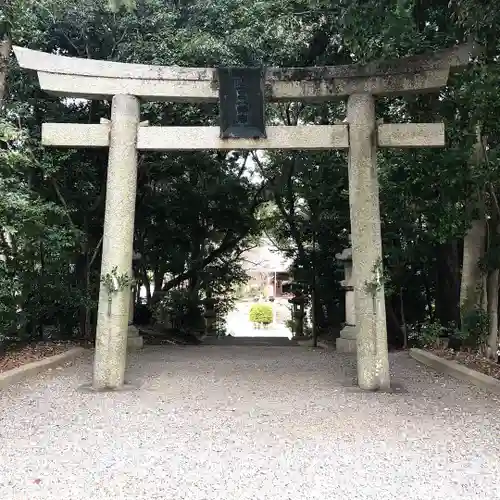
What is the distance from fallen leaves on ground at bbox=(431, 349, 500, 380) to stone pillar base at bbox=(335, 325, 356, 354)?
179 cm

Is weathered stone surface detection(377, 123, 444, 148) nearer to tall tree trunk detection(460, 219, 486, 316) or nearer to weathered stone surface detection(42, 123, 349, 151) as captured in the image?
weathered stone surface detection(42, 123, 349, 151)

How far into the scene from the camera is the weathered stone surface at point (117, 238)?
17.8 ft

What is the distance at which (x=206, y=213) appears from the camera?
1230cm

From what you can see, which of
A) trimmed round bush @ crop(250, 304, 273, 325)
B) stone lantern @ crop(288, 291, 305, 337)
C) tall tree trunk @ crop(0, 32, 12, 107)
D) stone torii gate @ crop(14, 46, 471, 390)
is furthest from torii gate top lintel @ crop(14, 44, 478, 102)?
trimmed round bush @ crop(250, 304, 273, 325)

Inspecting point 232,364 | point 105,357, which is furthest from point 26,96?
point 232,364

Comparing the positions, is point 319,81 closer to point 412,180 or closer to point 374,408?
point 412,180

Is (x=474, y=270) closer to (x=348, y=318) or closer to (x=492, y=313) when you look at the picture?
(x=492, y=313)

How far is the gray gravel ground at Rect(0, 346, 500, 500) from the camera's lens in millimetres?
2924

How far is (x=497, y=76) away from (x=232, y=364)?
4.71 metres

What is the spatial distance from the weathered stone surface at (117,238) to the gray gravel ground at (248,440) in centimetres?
37

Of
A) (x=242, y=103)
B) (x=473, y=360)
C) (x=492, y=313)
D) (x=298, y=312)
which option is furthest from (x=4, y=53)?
(x=298, y=312)

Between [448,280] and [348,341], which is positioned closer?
[448,280]

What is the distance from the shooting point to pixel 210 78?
5.71 meters

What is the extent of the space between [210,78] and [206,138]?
668 millimetres
